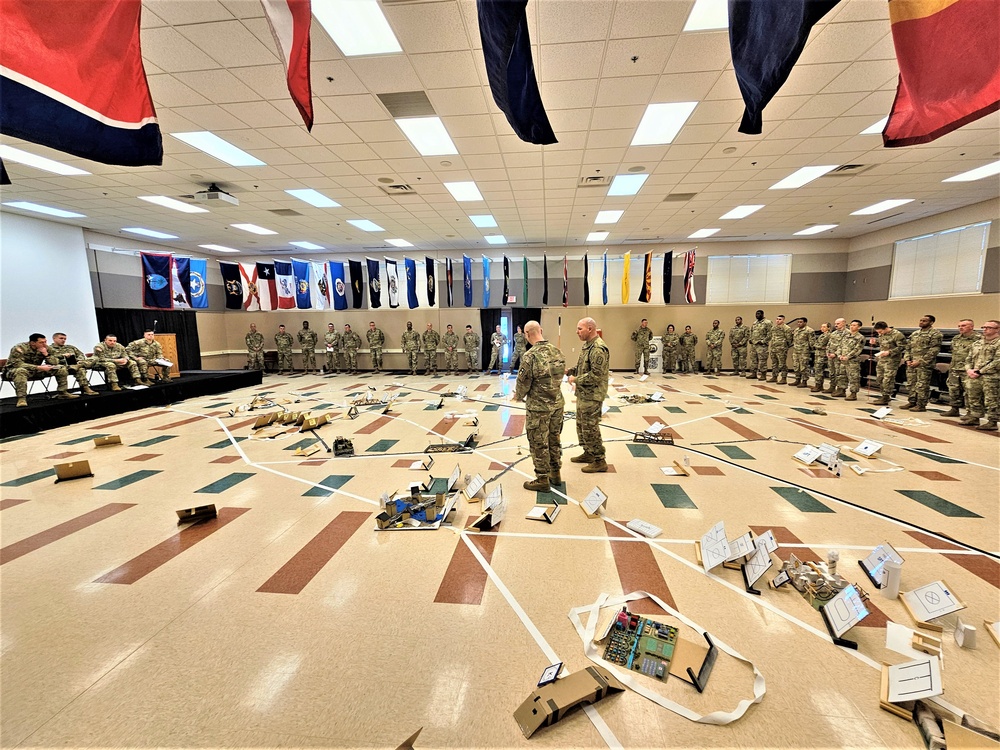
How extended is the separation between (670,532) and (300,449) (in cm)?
454

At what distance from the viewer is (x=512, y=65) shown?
2.81m

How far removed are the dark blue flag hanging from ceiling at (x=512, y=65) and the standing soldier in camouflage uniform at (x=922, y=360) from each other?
27.6 ft

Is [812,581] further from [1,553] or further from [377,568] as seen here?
[1,553]

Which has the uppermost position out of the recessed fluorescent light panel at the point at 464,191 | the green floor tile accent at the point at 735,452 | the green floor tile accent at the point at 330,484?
the recessed fluorescent light panel at the point at 464,191

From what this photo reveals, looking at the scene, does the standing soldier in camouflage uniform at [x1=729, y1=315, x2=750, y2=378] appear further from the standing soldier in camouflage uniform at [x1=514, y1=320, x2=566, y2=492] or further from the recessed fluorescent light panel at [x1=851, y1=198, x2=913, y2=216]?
the standing soldier in camouflage uniform at [x1=514, y1=320, x2=566, y2=492]

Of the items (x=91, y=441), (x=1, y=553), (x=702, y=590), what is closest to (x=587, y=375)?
(x=702, y=590)

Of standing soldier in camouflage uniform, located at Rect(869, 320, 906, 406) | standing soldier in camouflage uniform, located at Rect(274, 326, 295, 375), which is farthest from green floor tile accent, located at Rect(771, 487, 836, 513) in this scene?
standing soldier in camouflage uniform, located at Rect(274, 326, 295, 375)

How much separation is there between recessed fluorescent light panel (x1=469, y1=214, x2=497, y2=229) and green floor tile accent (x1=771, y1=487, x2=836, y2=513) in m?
8.42

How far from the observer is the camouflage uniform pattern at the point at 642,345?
12359mm

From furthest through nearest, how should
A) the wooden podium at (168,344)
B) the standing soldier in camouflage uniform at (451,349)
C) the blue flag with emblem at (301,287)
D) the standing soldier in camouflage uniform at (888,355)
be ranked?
the standing soldier in camouflage uniform at (451,349) < the blue flag with emblem at (301,287) < the wooden podium at (168,344) < the standing soldier in camouflage uniform at (888,355)

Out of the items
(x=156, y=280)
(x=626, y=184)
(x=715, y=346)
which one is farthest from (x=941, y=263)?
(x=156, y=280)

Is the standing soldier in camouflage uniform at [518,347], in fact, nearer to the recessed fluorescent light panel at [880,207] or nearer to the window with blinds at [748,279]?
the window with blinds at [748,279]

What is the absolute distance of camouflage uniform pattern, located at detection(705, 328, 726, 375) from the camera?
12055 millimetres

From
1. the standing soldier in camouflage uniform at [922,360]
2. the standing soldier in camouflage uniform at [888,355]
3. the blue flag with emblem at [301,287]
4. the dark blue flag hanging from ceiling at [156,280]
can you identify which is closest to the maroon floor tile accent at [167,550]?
the blue flag with emblem at [301,287]
